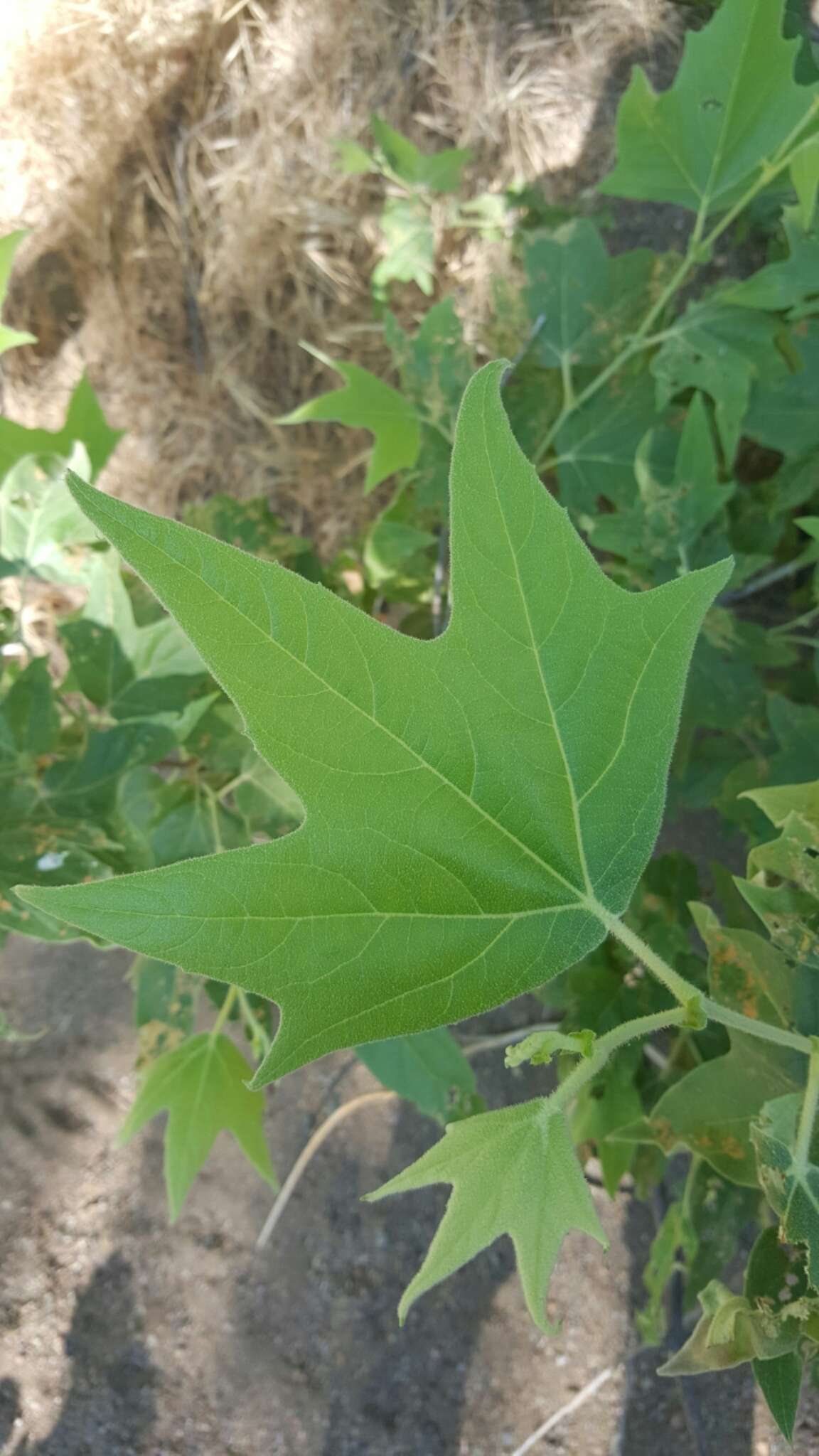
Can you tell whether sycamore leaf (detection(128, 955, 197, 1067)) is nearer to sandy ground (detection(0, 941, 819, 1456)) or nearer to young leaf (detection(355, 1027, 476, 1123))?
young leaf (detection(355, 1027, 476, 1123))

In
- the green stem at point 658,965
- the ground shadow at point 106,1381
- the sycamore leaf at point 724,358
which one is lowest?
the ground shadow at point 106,1381

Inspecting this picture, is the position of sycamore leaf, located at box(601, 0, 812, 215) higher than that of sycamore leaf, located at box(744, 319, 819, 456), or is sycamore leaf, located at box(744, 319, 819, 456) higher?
sycamore leaf, located at box(601, 0, 812, 215)

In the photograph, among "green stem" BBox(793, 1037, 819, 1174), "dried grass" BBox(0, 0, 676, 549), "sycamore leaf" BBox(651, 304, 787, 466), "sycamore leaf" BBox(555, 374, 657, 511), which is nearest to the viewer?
"green stem" BBox(793, 1037, 819, 1174)

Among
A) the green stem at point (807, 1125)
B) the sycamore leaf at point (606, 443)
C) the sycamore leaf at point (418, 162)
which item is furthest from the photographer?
the sycamore leaf at point (418, 162)

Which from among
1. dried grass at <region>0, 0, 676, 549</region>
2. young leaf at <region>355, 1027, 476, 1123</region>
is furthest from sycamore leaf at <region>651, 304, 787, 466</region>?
young leaf at <region>355, 1027, 476, 1123</region>

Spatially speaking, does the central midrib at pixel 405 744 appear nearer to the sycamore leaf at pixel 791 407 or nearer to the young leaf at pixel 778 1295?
the young leaf at pixel 778 1295

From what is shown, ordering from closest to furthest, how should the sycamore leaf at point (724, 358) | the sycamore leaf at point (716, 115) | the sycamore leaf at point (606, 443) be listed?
the sycamore leaf at point (716, 115), the sycamore leaf at point (724, 358), the sycamore leaf at point (606, 443)

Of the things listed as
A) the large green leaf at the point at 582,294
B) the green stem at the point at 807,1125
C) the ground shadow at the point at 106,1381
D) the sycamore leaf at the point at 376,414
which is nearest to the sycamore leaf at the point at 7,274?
the sycamore leaf at the point at 376,414
